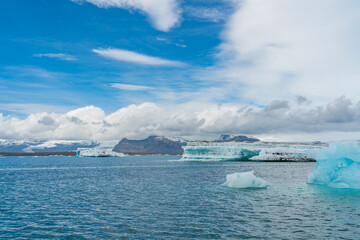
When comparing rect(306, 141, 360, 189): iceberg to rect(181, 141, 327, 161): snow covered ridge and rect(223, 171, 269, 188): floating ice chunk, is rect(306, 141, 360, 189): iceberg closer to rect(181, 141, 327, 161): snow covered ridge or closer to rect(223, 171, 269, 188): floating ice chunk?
rect(223, 171, 269, 188): floating ice chunk

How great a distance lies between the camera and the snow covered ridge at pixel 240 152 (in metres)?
110

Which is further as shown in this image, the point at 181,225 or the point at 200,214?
the point at 200,214

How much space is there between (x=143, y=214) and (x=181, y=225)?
4.08 m

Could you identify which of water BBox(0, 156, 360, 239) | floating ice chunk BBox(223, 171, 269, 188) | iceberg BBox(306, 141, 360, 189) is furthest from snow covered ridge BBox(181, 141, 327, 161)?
water BBox(0, 156, 360, 239)

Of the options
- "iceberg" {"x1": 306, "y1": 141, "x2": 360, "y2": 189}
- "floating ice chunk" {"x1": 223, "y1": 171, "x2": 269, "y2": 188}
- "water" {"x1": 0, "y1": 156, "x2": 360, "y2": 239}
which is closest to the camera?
"water" {"x1": 0, "y1": 156, "x2": 360, "y2": 239}

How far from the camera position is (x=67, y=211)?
75.1 ft

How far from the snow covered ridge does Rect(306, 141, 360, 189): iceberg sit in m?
72.7

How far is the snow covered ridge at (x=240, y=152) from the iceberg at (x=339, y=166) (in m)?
72.7

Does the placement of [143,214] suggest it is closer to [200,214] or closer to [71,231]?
[200,214]

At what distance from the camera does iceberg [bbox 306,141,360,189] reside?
32531 mm

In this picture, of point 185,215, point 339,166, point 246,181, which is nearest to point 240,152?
point 339,166

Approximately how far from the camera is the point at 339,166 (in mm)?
34031

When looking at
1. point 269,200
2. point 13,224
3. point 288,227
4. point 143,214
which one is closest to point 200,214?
point 143,214

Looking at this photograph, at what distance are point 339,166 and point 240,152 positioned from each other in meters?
76.5
